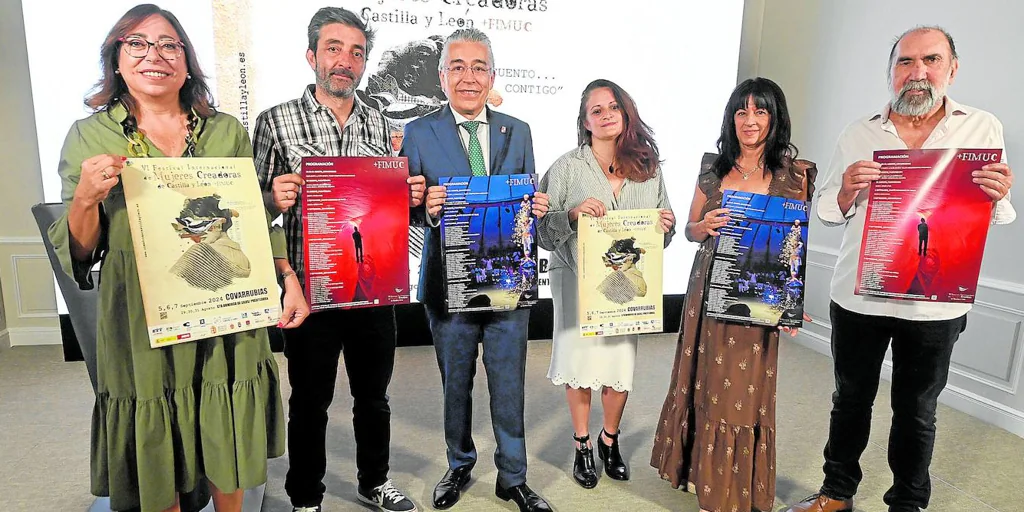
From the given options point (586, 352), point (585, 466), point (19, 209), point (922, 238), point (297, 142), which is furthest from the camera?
point (19, 209)

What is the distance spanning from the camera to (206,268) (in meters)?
1.48

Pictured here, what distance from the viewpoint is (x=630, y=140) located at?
82.2 inches

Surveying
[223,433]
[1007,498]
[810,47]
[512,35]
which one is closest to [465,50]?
[223,433]

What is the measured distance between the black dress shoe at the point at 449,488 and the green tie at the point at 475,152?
3.85 feet

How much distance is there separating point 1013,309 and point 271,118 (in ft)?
12.4

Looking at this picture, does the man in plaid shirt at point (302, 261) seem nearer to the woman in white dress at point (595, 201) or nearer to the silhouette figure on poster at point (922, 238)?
the woman in white dress at point (595, 201)

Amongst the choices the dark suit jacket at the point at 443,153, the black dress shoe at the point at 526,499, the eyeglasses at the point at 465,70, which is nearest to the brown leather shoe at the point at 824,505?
the black dress shoe at the point at 526,499

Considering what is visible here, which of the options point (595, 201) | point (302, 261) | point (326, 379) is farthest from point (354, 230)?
point (595, 201)

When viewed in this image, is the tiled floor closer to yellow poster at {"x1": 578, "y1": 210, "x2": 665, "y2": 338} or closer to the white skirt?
the white skirt

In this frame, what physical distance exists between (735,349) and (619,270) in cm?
47

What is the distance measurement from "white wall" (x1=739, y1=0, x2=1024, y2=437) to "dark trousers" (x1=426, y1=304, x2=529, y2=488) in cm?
286

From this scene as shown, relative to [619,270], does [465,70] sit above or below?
above

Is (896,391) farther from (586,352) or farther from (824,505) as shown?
(586,352)

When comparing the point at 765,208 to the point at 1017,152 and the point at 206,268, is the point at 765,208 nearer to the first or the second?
the point at 206,268
